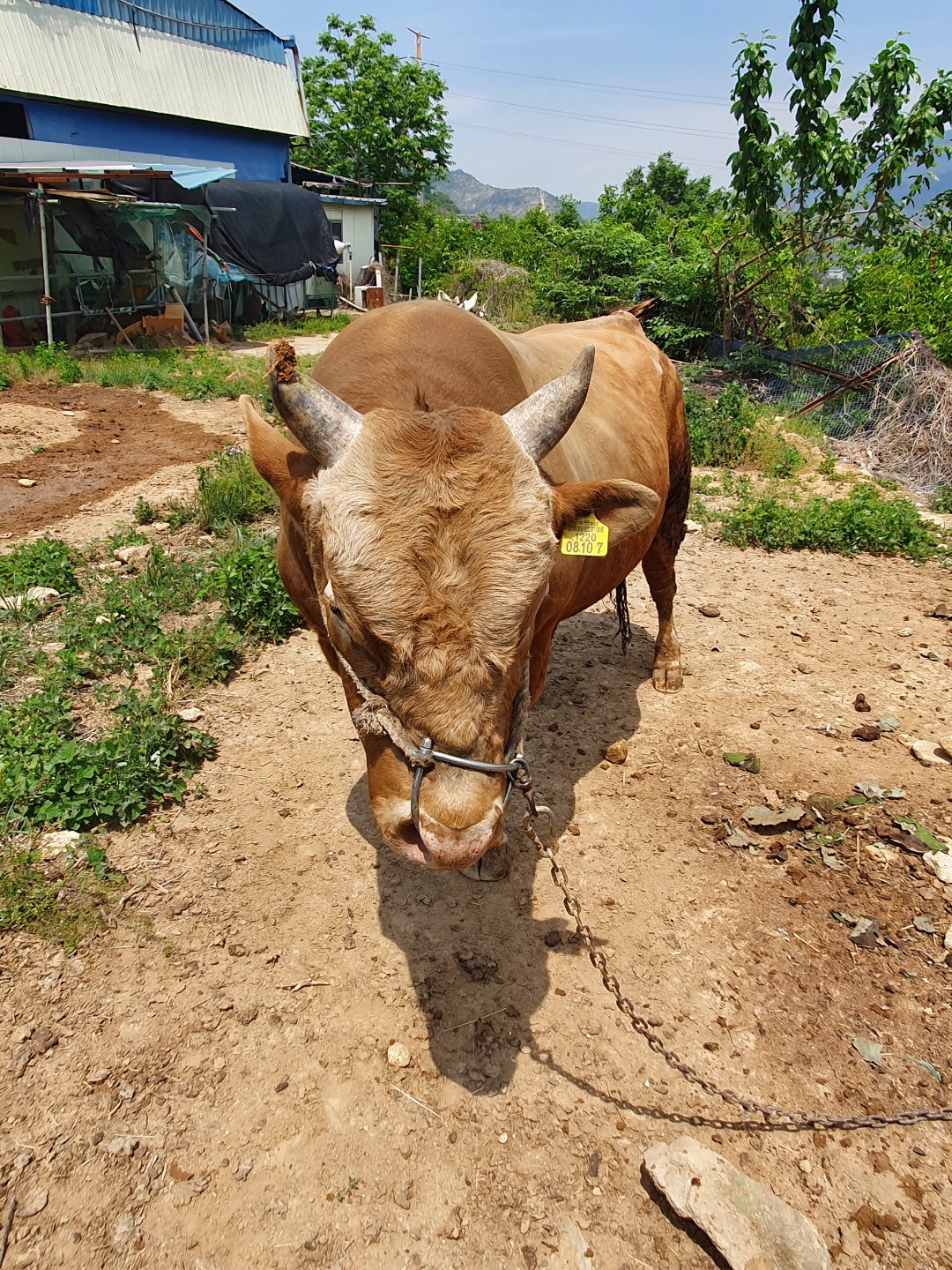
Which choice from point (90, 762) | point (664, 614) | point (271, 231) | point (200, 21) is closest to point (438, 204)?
point (200, 21)

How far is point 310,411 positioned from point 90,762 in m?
2.39

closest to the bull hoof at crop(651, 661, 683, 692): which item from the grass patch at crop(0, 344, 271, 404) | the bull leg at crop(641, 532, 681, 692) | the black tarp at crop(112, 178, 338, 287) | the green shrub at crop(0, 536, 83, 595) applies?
the bull leg at crop(641, 532, 681, 692)

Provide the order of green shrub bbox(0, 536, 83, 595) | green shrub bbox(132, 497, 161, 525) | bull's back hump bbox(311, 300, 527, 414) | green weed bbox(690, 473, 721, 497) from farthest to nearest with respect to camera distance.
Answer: green weed bbox(690, 473, 721, 497) → green shrub bbox(132, 497, 161, 525) → green shrub bbox(0, 536, 83, 595) → bull's back hump bbox(311, 300, 527, 414)

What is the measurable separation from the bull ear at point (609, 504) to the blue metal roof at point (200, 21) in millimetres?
23806

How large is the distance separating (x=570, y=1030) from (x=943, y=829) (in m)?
2.20

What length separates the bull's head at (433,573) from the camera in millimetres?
2061

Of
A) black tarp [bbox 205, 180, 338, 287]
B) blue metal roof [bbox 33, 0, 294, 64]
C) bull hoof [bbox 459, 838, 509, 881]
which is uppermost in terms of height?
blue metal roof [bbox 33, 0, 294, 64]

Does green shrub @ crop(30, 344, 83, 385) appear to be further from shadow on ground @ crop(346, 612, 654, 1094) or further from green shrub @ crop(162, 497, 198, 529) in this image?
shadow on ground @ crop(346, 612, 654, 1094)

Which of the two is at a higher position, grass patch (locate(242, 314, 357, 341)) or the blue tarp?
the blue tarp

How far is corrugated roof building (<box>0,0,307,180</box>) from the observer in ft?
59.2

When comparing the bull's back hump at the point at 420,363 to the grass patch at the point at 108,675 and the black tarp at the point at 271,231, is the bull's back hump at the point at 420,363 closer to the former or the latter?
the grass patch at the point at 108,675

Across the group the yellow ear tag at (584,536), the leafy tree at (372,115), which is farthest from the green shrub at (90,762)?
the leafy tree at (372,115)

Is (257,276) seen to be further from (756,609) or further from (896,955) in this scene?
(896,955)

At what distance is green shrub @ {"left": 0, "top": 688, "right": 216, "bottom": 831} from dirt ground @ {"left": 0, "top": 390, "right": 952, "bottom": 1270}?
0.18 meters
